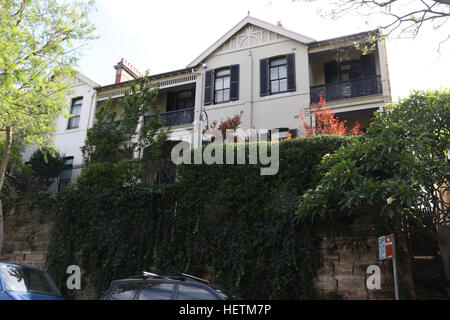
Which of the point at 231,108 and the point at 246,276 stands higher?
the point at 231,108

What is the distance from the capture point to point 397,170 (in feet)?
26.8

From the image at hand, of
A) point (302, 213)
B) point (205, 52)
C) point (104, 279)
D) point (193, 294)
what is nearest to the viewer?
point (193, 294)

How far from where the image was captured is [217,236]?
10.2 meters

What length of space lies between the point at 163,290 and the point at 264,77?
13.0 meters

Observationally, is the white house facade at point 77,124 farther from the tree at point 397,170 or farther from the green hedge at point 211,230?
the tree at point 397,170

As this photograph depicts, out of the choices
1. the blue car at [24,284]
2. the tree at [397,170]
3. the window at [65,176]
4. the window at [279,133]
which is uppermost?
the window at [279,133]

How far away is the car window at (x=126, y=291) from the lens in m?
6.36

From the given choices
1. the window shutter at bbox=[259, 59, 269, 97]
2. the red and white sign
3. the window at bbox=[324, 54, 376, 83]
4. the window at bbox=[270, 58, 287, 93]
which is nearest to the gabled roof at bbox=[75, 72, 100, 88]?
the window shutter at bbox=[259, 59, 269, 97]

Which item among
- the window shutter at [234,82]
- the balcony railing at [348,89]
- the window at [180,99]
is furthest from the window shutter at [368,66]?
the window at [180,99]

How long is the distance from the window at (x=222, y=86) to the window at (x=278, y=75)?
2167mm

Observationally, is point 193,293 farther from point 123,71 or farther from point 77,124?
point 123,71

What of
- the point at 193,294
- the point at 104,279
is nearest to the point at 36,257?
the point at 104,279

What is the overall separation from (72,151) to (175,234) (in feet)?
40.8
